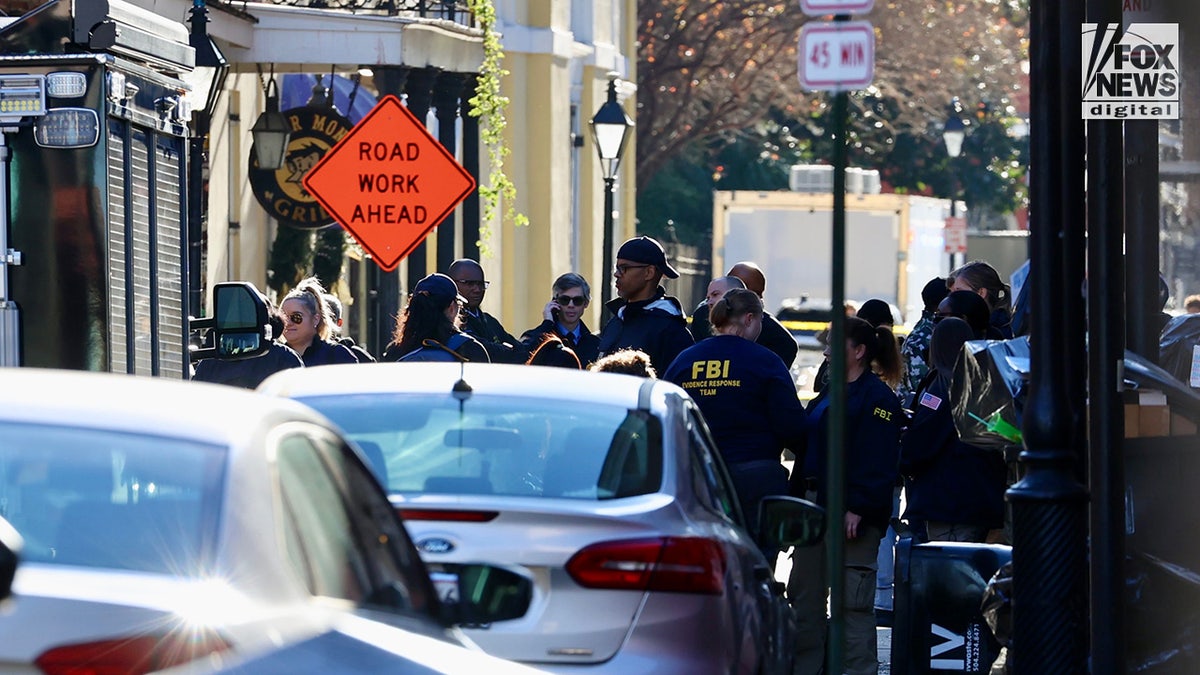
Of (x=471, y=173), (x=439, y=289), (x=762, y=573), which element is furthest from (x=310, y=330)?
(x=471, y=173)

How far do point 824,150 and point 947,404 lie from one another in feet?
132

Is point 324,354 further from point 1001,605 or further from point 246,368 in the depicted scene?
point 1001,605

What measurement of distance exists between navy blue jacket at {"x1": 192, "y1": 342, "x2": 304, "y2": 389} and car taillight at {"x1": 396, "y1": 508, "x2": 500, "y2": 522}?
188 inches

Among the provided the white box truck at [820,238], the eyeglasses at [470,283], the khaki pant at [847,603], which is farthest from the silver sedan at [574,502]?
the white box truck at [820,238]

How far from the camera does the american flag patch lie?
436 inches

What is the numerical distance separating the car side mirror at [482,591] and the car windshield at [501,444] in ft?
1.19

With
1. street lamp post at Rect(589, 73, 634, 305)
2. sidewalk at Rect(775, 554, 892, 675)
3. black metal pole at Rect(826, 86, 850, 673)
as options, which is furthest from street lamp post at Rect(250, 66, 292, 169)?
black metal pole at Rect(826, 86, 850, 673)

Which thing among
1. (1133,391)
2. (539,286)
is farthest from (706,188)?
(1133,391)

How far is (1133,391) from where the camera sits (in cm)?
871

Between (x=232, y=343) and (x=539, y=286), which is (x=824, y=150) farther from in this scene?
(x=232, y=343)

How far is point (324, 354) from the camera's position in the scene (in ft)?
39.4

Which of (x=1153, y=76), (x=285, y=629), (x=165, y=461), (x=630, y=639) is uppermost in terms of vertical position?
(x=1153, y=76)

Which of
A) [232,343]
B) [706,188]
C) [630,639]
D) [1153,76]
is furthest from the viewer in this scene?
[706,188]

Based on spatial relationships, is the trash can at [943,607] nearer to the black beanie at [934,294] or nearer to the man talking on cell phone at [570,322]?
the man talking on cell phone at [570,322]
